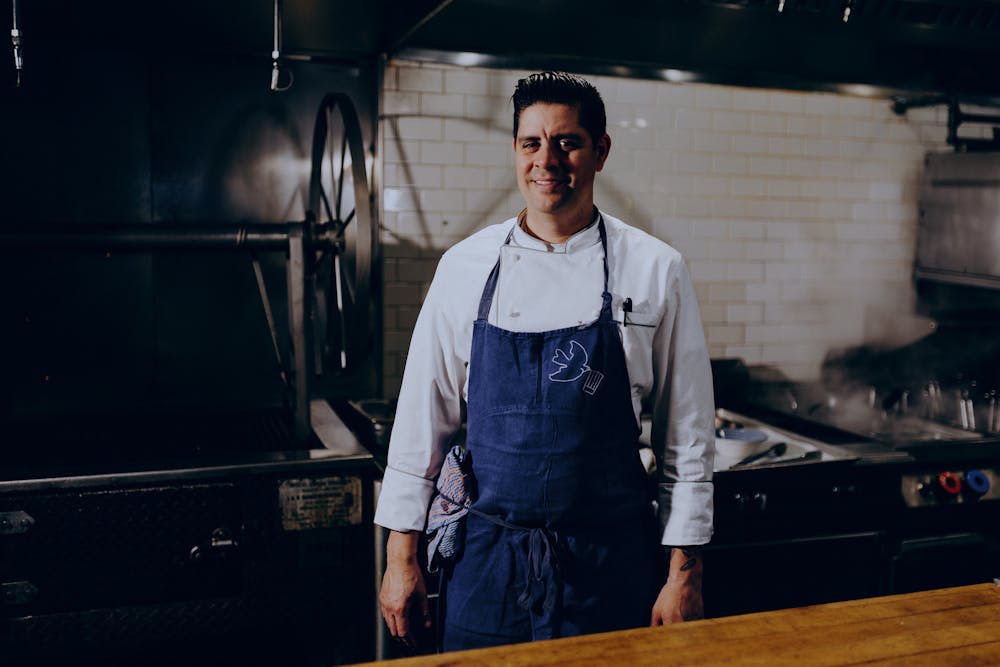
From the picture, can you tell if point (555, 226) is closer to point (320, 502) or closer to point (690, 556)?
point (690, 556)

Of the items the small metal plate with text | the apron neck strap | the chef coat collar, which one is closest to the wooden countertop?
the apron neck strap

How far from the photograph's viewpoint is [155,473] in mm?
2541

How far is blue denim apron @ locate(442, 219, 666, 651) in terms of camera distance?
2021 millimetres

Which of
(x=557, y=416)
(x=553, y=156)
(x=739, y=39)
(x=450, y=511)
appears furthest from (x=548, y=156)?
(x=739, y=39)

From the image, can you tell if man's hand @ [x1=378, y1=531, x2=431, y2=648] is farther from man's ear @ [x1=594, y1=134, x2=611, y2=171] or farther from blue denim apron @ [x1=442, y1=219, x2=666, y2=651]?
man's ear @ [x1=594, y1=134, x2=611, y2=171]

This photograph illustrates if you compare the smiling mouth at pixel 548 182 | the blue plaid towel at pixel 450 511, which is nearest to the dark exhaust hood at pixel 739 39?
the smiling mouth at pixel 548 182

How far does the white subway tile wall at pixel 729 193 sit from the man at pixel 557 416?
1472 mm

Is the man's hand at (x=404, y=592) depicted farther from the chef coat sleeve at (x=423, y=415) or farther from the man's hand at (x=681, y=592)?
the man's hand at (x=681, y=592)

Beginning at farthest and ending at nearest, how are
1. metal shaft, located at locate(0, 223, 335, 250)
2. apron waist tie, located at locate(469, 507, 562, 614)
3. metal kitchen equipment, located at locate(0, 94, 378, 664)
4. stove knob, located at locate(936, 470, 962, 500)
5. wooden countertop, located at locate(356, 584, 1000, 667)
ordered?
stove knob, located at locate(936, 470, 962, 500) → metal shaft, located at locate(0, 223, 335, 250) → metal kitchen equipment, located at locate(0, 94, 378, 664) → apron waist tie, located at locate(469, 507, 562, 614) → wooden countertop, located at locate(356, 584, 1000, 667)

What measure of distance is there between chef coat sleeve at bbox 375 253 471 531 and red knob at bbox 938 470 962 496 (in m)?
2.02

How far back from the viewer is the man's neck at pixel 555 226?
2153 millimetres

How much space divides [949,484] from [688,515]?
5.35 feet

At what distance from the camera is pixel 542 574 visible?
199 centimetres

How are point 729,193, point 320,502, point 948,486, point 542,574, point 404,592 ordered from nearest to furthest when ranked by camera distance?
1. point 542,574
2. point 404,592
3. point 320,502
4. point 948,486
5. point 729,193
